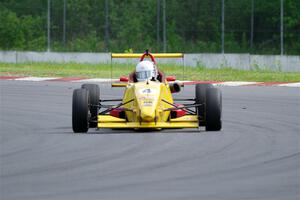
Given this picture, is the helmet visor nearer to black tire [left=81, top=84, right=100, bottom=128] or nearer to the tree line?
black tire [left=81, top=84, right=100, bottom=128]

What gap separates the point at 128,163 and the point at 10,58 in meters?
26.7

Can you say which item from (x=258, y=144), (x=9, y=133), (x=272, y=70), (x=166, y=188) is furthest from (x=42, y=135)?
(x=272, y=70)

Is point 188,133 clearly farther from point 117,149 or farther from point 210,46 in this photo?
point 210,46

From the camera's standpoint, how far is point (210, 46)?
37062mm

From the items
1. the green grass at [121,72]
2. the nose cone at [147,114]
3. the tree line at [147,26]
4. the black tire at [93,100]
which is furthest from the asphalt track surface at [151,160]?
the tree line at [147,26]

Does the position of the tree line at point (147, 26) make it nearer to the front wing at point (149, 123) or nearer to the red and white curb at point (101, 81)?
the red and white curb at point (101, 81)

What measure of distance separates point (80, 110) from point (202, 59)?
2039cm

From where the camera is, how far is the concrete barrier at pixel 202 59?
34938 millimetres

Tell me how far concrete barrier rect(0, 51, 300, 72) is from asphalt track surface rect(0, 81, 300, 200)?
14.4m

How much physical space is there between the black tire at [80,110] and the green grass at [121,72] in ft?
47.6

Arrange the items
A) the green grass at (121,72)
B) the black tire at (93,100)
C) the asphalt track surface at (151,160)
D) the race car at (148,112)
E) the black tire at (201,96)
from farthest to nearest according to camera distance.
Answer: the green grass at (121,72) < the black tire at (93,100) < the black tire at (201,96) < the race car at (148,112) < the asphalt track surface at (151,160)

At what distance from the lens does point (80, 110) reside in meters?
16.1

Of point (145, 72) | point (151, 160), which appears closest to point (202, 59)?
point (145, 72)

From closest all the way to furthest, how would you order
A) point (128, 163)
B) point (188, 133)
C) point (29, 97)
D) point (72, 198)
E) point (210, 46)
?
point (72, 198) → point (128, 163) → point (188, 133) → point (29, 97) → point (210, 46)
